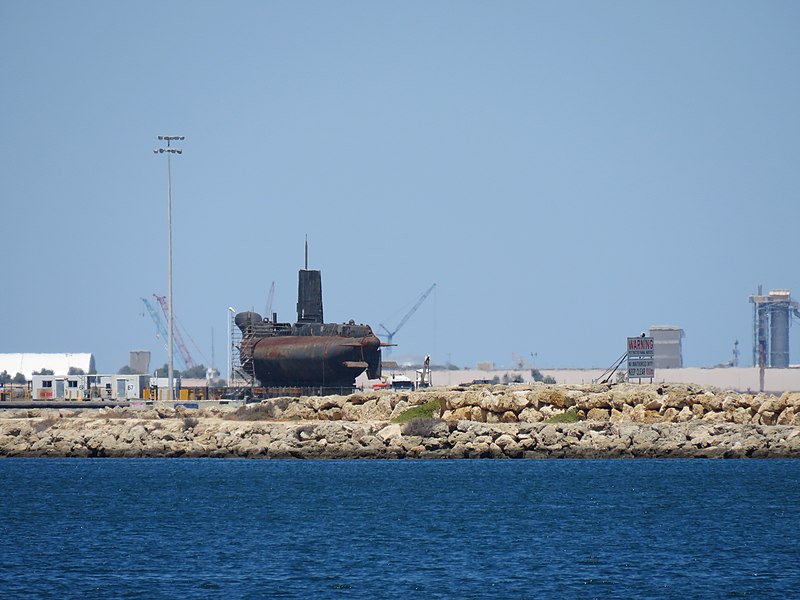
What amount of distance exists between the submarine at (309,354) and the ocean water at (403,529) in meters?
20.9

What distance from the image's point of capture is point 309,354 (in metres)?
97.8

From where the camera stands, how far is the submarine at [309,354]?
9788 cm

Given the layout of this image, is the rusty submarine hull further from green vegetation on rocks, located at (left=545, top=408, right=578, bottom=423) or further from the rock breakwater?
green vegetation on rocks, located at (left=545, top=408, right=578, bottom=423)

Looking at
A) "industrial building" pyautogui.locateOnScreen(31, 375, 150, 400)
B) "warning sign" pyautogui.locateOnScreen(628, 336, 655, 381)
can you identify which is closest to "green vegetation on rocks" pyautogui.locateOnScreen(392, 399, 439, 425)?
"warning sign" pyautogui.locateOnScreen(628, 336, 655, 381)

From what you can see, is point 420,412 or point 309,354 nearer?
point 420,412

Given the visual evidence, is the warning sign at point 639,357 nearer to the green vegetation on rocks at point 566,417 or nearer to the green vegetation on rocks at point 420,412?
the green vegetation on rocks at point 566,417

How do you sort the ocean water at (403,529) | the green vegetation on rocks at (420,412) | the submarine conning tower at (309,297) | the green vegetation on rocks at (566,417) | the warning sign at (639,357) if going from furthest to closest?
the submarine conning tower at (309,297) < the warning sign at (639,357) < the green vegetation on rocks at (420,412) < the green vegetation on rocks at (566,417) < the ocean water at (403,529)

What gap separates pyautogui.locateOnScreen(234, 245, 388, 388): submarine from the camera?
97.9 m

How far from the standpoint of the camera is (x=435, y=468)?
7288 centimetres

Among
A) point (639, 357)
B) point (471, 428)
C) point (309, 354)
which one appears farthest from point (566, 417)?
point (309, 354)

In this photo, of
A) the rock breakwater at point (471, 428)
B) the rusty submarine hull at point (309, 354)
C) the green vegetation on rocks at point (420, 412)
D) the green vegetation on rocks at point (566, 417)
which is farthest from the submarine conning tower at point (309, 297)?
the green vegetation on rocks at point (566, 417)

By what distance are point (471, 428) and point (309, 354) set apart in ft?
79.9

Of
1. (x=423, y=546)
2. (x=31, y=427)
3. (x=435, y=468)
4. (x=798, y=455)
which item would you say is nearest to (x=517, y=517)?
(x=423, y=546)

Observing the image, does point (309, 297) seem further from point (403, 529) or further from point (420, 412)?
point (403, 529)
